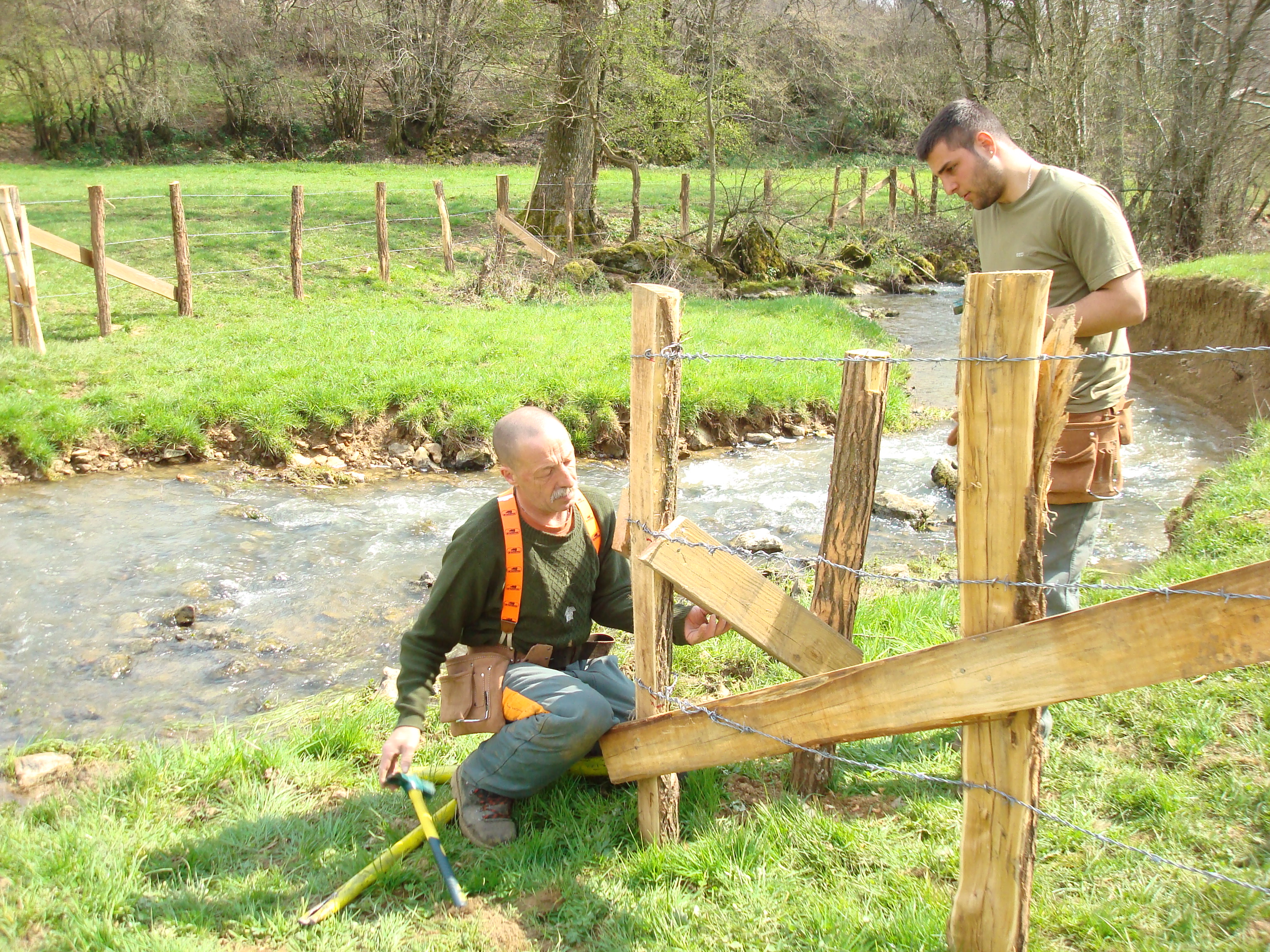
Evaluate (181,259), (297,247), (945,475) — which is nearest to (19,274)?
(181,259)

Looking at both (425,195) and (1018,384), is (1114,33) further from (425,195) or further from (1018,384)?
(1018,384)

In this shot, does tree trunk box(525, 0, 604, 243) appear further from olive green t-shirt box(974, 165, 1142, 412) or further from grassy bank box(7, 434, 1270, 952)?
grassy bank box(7, 434, 1270, 952)

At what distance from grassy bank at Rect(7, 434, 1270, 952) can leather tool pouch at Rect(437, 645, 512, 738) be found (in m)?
0.43

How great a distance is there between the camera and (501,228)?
16.6 m

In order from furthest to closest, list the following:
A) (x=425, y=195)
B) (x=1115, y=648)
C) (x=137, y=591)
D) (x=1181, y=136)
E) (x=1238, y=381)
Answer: (x=425, y=195), (x=1181, y=136), (x=1238, y=381), (x=137, y=591), (x=1115, y=648)

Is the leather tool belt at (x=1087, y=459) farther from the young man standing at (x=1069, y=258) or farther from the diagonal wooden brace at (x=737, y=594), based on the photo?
the diagonal wooden brace at (x=737, y=594)

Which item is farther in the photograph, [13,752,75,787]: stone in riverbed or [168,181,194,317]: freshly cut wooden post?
[168,181,194,317]: freshly cut wooden post

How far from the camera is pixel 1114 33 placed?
17.9 metres

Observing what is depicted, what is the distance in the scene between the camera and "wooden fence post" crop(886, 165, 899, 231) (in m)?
25.6

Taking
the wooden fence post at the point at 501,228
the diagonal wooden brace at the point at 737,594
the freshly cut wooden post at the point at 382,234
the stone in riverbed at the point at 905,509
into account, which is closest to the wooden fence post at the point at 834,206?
the wooden fence post at the point at 501,228

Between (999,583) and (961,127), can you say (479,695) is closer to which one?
(999,583)

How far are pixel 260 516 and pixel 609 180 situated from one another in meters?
24.4

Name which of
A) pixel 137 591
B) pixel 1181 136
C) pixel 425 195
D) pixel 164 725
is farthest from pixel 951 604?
pixel 425 195

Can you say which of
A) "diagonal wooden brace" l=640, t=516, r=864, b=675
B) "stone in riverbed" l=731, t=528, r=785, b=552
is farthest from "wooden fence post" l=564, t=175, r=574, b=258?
"diagonal wooden brace" l=640, t=516, r=864, b=675
